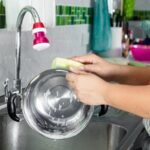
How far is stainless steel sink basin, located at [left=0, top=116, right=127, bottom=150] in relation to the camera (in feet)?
4.13

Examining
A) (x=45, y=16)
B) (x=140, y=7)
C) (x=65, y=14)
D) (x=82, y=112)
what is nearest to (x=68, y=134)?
(x=82, y=112)

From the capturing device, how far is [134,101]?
0.80 m

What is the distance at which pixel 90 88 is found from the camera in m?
0.85

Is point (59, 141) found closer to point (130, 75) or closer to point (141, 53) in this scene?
point (130, 75)

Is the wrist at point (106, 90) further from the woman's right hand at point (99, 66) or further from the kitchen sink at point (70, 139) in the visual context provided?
the kitchen sink at point (70, 139)

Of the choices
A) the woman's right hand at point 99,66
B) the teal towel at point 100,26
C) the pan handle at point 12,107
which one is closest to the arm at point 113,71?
the woman's right hand at point 99,66

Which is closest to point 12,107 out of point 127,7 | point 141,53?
point 141,53

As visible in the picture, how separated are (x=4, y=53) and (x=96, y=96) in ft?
1.86

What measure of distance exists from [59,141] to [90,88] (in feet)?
1.56

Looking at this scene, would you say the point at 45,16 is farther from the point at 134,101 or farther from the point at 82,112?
the point at 134,101

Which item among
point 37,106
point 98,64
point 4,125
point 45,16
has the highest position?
point 45,16

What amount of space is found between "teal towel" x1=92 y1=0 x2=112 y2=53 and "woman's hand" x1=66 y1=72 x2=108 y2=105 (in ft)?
4.01

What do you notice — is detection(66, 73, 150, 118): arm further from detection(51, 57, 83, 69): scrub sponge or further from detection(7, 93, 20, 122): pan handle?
detection(7, 93, 20, 122): pan handle

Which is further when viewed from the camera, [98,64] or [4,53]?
[4,53]
